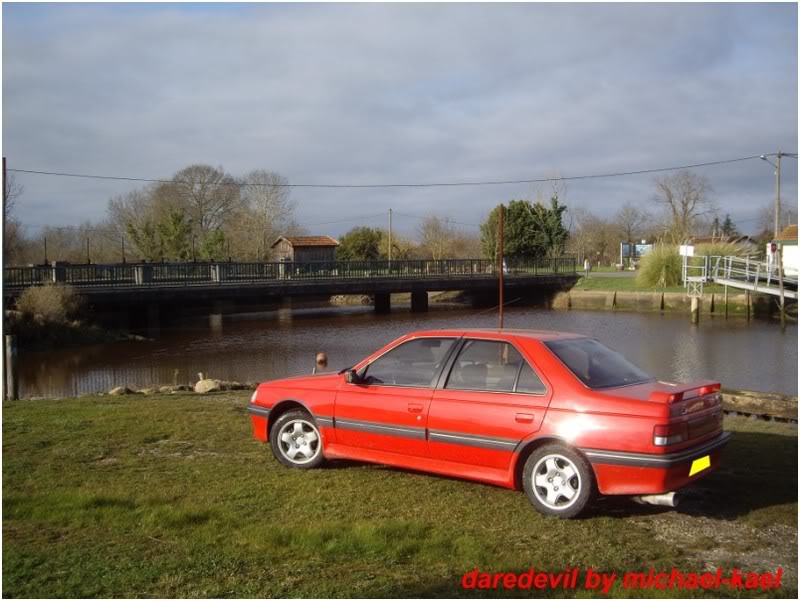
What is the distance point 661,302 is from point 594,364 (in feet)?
127

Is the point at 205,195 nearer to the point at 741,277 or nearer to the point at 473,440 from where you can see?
the point at 741,277

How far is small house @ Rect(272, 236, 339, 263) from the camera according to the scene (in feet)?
204

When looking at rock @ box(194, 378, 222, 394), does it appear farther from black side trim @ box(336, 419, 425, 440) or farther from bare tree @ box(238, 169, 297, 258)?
bare tree @ box(238, 169, 297, 258)

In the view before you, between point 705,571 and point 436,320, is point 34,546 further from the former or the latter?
point 436,320

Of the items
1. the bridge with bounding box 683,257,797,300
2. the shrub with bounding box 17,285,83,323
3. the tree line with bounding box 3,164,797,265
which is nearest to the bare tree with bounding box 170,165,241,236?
the tree line with bounding box 3,164,797,265

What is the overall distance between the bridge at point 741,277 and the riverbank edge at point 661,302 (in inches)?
35.7

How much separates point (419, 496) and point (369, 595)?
2124 millimetres

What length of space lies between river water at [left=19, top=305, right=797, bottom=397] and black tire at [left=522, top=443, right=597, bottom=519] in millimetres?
13433

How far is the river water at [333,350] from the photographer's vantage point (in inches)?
808

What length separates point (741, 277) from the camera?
40.6 m

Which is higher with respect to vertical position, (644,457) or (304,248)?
(304,248)

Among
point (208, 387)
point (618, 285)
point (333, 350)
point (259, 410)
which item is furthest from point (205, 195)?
point (259, 410)

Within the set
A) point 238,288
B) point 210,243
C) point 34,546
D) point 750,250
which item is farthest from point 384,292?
point 34,546

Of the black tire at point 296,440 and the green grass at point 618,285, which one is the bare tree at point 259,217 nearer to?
the green grass at point 618,285
